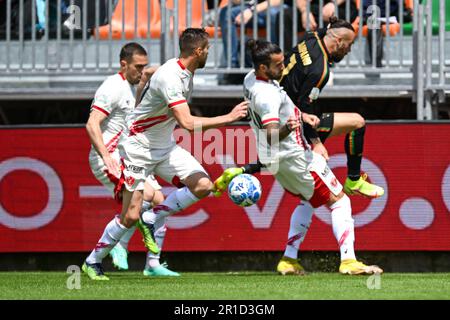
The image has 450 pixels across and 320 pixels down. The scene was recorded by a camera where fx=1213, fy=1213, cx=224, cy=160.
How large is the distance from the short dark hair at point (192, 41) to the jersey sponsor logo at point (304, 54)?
94 centimetres

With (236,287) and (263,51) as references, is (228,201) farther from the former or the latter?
(236,287)

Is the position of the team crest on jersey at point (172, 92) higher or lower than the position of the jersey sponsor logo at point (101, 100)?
higher

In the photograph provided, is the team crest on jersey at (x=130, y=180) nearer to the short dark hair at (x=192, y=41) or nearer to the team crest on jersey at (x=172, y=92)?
the team crest on jersey at (x=172, y=92)

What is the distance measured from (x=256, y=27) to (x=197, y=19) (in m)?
0.97

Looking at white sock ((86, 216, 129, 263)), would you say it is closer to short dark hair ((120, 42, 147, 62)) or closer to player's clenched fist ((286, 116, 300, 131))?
short dark hair ((120, 42, 147, 62))

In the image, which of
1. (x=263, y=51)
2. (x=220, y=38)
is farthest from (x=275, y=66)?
(x=220, y=38)

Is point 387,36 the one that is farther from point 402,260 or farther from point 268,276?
point 268,276

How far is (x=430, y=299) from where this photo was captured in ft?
28.3

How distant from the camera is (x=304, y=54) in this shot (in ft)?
37.2

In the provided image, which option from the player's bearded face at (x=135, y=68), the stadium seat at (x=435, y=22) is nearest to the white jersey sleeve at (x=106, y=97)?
the player's bearded face at (x=135, y=68)

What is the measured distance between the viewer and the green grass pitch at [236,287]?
29.6 feet

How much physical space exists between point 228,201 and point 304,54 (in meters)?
2.45

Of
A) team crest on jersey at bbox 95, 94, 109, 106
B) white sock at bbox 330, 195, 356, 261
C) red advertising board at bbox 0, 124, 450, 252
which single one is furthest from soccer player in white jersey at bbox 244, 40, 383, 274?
red advertising board at bbox 0, 124, 450, 252
